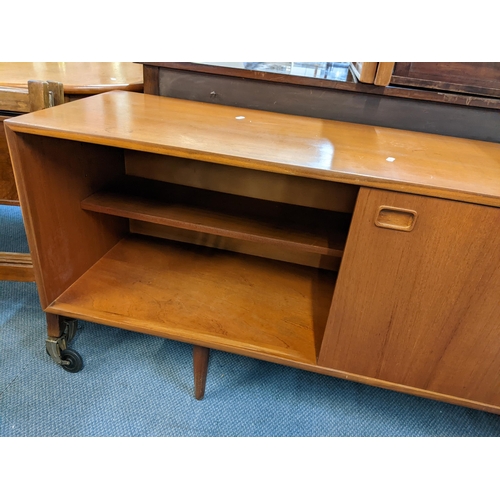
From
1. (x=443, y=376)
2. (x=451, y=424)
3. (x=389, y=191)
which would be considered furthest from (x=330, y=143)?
(x=451, y=424)

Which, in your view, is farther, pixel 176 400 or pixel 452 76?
pixel 176 400

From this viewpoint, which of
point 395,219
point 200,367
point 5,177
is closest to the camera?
point 395,219

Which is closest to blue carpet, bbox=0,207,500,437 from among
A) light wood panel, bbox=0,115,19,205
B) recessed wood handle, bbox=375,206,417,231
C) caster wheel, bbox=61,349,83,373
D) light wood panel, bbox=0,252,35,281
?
caster wheel, bbox=61,349,83,373

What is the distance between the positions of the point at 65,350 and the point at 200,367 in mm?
411

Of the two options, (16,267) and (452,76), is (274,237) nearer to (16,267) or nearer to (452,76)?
(452,76)

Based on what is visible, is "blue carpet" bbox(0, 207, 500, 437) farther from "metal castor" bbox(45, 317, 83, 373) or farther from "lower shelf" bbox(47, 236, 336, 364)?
"lower shelf" bbox(47, 236, 336, 364)

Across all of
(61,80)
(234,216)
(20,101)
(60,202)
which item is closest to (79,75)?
(61,80)

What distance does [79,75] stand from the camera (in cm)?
135

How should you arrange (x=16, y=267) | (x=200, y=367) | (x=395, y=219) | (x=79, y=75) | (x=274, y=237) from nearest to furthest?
(x=395, y=219) < (x=274, y=237) < (x=200, y=367) < (x=16, y=267) < (x=79, y=75)

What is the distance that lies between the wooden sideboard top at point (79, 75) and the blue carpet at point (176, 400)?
0.79m

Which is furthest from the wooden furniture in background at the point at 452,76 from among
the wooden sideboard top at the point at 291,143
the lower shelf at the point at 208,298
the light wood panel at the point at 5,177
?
the light wood panel at the point at 5,177

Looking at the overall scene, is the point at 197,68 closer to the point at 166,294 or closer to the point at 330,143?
the point at 330,143

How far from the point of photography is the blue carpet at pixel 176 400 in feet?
3.23

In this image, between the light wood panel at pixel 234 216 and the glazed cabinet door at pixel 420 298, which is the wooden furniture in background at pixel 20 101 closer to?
the light wood panel at pixel 234 216
